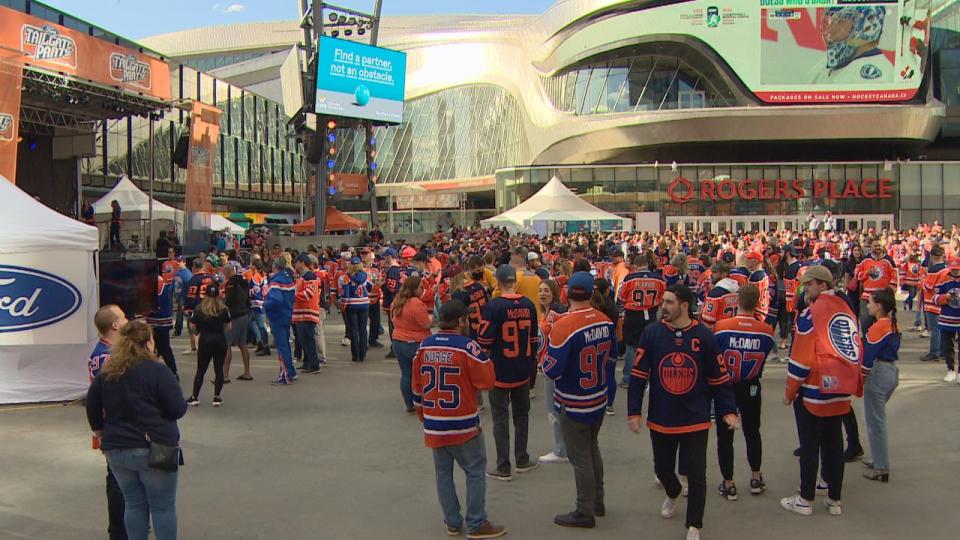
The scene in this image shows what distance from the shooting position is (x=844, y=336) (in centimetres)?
574

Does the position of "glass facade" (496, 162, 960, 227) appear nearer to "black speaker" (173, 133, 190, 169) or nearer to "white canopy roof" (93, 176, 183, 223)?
"black speaker" (173, 133, 190, 169)

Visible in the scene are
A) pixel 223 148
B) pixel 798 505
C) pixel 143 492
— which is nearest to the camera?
pixel 143 492

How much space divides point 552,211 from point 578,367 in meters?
21.3

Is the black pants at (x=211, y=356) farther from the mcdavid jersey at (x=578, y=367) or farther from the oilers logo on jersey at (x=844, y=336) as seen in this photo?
the oilers logo on jersey at (x=844, y=336)

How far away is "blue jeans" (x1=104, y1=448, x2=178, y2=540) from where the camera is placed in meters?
4.48

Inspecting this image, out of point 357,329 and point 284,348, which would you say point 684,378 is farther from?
point 357,329

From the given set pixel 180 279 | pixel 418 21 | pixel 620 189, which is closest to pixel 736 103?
pixel 620 189

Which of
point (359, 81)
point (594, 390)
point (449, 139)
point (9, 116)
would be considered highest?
point (449, 139)

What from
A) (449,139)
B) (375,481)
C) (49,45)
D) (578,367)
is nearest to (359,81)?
(49,45)

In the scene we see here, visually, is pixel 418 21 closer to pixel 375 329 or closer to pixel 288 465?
pixel 375 329

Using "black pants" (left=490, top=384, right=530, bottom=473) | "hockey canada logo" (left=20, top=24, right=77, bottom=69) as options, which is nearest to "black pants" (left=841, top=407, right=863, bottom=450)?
"black pants" (left=490, top=384, right=530, bottom=473)

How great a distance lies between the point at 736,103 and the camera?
55.4 m

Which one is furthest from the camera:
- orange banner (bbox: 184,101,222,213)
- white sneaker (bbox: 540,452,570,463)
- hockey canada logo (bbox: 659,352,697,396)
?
orange banner (bbox: 184,101,222,213)

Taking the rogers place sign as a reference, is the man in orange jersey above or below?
below
